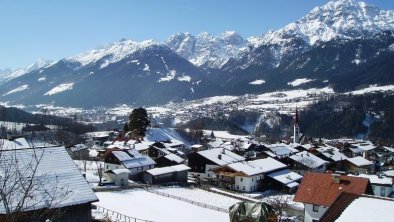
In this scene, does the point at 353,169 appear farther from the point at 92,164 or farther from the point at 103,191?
the point at 103,191

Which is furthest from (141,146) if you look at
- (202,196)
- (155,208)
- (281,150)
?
(155,208)

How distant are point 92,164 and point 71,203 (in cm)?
5382


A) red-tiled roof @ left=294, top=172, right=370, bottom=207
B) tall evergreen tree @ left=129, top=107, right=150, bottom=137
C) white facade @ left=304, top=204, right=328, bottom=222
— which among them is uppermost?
tall evergreen tree @ left=129, top=107, right=150, bottom=137

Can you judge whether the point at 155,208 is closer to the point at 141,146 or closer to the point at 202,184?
the point at 202,184

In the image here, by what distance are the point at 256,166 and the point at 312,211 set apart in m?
29.7

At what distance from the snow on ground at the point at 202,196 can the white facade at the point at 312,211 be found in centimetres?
1116

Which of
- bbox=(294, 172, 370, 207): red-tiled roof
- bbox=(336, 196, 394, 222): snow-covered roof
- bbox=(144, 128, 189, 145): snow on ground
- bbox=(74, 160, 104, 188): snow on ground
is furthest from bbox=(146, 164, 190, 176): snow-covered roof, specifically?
bbox=(144, 128, 189, 145): snow on ground

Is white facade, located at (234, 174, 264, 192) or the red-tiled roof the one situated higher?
the red-tiled roof

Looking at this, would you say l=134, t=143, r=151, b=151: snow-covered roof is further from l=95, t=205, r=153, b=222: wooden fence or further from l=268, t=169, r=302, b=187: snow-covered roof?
l=95, t=205, r=153, b=222: wooden fence

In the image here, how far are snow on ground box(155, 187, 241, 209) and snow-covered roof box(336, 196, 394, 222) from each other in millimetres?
26338

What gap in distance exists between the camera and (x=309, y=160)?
80.9 meters

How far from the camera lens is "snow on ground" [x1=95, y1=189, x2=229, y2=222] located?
1486 inches

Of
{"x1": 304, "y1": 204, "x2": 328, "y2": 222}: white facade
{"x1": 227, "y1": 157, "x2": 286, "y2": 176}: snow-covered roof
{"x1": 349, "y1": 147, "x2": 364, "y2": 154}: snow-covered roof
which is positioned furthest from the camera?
{"x1": 349, "y1": 147, "x2": 364, "y2": 154}: snow-covered roof

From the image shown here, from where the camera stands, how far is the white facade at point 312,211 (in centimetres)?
3544
